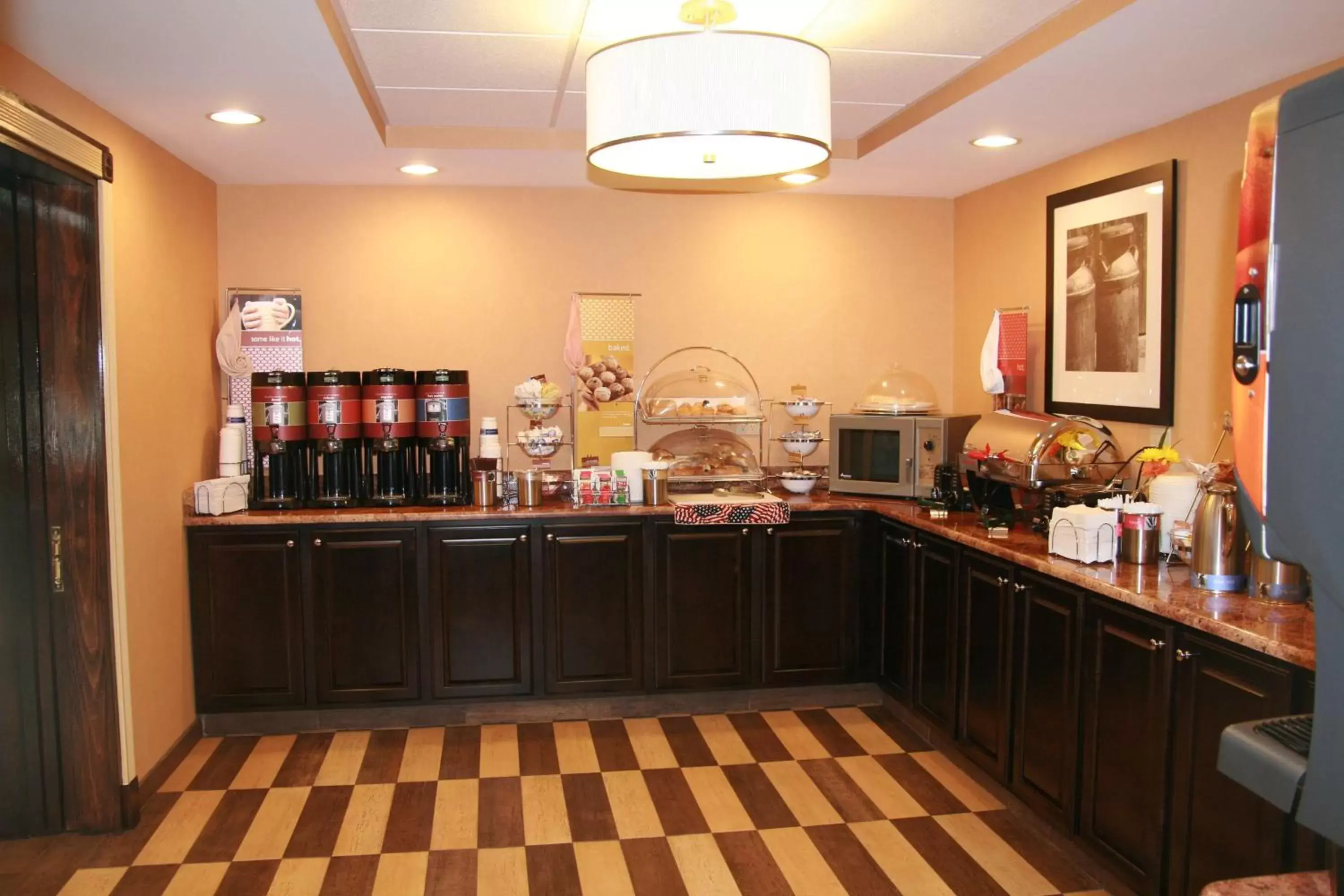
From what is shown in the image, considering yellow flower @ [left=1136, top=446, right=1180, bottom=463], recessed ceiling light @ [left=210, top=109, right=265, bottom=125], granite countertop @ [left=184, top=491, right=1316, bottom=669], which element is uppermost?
recessed ceiling light @ [left=210, top=109, right=265, bottom=125]

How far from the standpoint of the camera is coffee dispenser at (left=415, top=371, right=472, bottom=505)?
171 inches

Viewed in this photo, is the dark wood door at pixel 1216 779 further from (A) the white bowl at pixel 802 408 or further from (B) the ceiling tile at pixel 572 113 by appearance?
(B) the ceiling tile at pixel 572 113

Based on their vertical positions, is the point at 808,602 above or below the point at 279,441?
below

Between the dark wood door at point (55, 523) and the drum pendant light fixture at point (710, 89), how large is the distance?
1.81m

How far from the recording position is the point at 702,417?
4648 millimetres

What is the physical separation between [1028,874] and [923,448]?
5.96 feet

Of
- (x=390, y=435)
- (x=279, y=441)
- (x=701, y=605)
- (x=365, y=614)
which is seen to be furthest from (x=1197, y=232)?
(x=279, y=441)

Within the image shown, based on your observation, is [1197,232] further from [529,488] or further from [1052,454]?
[529,488]

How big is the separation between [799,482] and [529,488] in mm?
1186

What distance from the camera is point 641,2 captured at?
8.82 feet

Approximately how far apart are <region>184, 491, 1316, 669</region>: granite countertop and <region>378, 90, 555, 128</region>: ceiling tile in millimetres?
1507

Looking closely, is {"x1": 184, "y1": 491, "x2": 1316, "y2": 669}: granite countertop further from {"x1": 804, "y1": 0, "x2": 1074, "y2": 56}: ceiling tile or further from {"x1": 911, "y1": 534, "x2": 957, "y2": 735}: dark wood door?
{"x1": 804, "y1": 0, "x2": 1074, "y2": 56}: ceiling tile

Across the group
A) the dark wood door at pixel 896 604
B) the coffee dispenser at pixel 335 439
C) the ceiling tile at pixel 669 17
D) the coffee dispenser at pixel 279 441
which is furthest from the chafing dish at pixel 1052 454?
the coffee dispenser at pixel 279 441

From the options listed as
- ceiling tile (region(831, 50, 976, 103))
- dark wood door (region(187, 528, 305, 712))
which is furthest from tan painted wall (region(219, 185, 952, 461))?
ceiling tile (region(831, 50, 976, 103))
